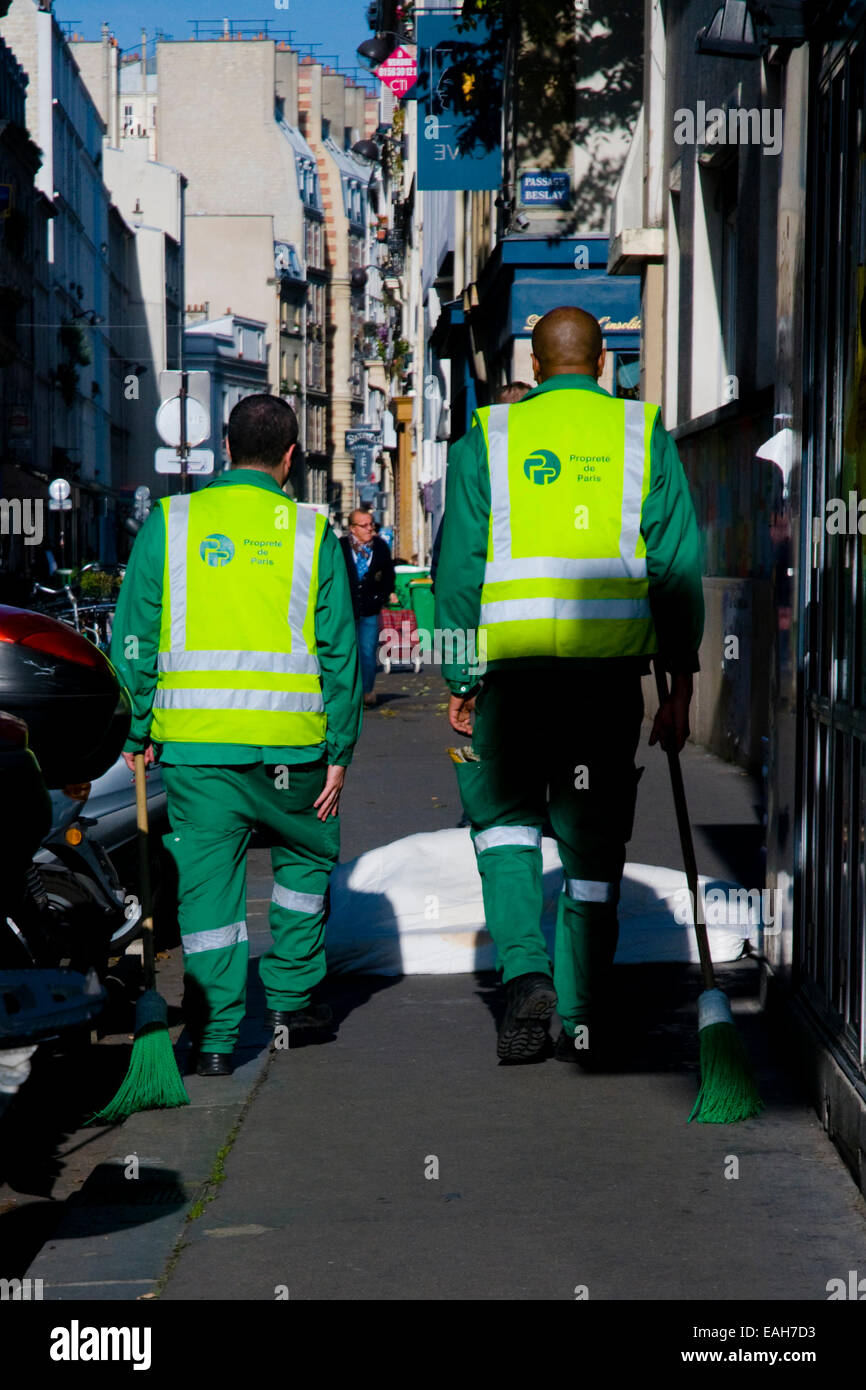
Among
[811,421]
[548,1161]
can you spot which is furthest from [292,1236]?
[811,421]

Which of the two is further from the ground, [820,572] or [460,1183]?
[820,572]

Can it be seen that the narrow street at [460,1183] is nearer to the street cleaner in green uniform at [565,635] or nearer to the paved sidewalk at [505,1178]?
the paved sidewalk at [505,1178]

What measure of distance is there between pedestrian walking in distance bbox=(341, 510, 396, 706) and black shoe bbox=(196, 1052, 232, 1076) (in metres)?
12.0

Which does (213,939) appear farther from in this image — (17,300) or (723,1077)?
(17,300)

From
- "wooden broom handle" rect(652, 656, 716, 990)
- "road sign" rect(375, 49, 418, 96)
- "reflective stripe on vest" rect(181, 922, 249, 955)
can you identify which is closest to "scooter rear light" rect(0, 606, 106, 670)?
"reflective stripe on vest" rect(181, 922, 249, 955)

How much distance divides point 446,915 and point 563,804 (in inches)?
72.8

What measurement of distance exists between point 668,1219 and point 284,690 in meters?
1.96

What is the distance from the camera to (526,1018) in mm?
5184

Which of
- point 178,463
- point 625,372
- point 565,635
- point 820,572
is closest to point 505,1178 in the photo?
point 565,635

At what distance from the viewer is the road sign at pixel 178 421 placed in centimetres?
2150

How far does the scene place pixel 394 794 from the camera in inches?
466
